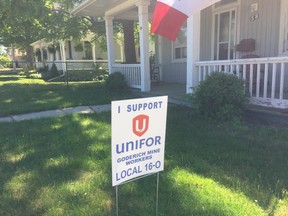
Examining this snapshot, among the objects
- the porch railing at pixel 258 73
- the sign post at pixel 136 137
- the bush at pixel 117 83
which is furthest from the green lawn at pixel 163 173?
the bush at pixel 117 83

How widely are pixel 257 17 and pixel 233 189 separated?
6.02 metres

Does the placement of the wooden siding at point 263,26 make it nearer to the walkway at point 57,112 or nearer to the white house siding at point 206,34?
the white house siding at point 206,34

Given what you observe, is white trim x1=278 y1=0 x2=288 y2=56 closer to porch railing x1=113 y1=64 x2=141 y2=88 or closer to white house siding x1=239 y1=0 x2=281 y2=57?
white house siding x1=239 y1=0 x2=281 y2=57

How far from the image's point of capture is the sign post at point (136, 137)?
2.35 meters

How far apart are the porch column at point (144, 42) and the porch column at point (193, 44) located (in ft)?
8.05

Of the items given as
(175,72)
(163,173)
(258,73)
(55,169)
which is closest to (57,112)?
(55,169)

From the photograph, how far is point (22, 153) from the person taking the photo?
446cm

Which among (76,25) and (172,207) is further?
(76,25)

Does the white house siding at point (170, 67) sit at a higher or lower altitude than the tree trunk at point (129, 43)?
lower

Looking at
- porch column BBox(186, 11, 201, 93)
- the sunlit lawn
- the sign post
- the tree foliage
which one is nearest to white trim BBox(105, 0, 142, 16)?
the tree foliage

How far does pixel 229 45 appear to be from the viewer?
29.3 ft

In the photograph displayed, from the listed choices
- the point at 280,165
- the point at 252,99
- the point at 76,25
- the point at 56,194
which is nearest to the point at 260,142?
the point at 280,165

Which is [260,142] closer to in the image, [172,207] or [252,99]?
[252,99]

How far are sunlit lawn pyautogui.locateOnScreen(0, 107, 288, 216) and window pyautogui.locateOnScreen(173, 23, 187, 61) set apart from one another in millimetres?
6572
